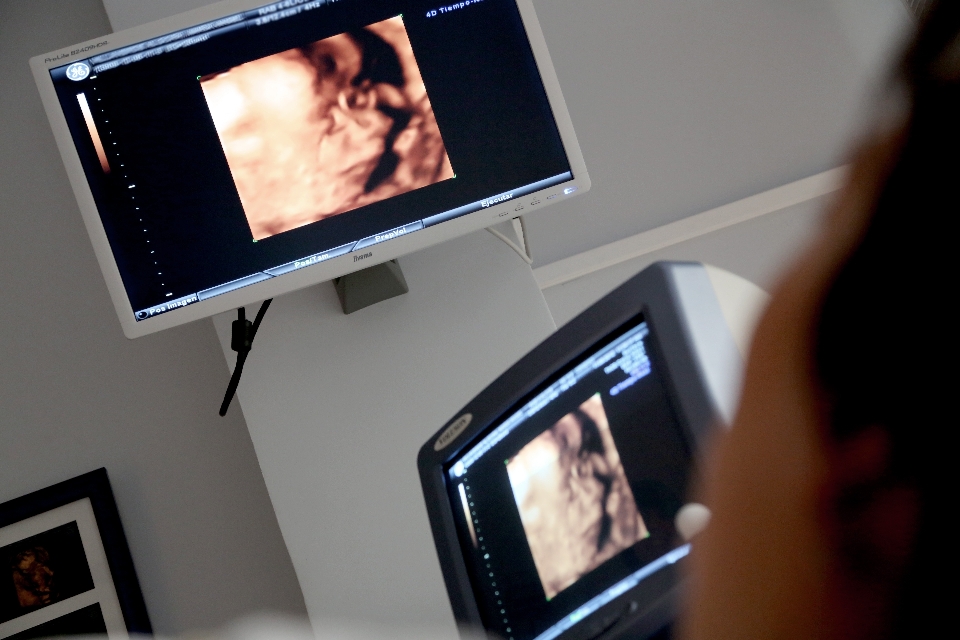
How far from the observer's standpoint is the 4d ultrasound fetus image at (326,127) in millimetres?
1048

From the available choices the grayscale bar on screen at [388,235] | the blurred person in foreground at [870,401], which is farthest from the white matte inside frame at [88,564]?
the blurred person in foreground at [870,401]

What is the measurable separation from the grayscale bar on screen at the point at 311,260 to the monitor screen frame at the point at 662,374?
1.23ft

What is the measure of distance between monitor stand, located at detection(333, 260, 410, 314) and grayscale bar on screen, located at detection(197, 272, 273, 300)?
6.5 inches

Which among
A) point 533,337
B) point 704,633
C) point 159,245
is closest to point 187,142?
point 159,245

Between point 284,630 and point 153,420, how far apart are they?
1.66ft

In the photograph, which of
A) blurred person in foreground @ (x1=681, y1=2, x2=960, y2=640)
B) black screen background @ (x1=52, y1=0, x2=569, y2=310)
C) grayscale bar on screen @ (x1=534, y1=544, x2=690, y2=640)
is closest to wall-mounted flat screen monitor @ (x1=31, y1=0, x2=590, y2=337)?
black screen background @ (x1=52, y1=0, x2=569, y2=310)

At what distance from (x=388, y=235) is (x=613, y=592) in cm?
60

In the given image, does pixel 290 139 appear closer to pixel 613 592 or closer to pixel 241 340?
pixel 241 340

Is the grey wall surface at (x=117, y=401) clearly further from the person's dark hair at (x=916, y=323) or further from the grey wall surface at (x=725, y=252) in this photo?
the person's dark hair at (x=916, y=323)

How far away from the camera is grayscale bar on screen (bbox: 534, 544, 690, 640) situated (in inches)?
24.8

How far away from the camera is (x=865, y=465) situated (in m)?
0.22

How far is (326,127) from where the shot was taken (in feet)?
3.47

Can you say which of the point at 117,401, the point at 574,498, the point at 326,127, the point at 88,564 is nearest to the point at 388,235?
the point at 326,127

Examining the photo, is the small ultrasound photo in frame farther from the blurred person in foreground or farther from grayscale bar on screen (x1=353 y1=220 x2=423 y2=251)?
the blurred person in foreground
